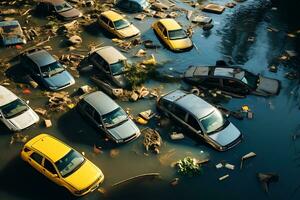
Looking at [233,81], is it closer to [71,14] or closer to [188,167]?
[188,167]

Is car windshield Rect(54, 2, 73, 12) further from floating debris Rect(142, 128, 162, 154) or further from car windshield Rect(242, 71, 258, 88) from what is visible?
car windshield Rect(242, 71, 258, 88)

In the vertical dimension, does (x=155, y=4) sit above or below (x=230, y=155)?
above

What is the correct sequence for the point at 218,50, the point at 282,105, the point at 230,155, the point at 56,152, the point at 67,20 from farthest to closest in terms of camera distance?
the point at 67,20 < the point at 218,50 < the point at 282,105 < the point at 230,155 < the point at 56,152

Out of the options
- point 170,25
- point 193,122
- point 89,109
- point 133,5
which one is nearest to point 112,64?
point 89,109

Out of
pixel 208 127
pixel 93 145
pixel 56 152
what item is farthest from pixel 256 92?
pixel 56 152

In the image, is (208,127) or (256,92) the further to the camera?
(256,92)

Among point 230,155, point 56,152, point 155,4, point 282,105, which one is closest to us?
point 56,152

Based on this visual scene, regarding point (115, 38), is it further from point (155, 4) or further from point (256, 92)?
point (256, 92)
